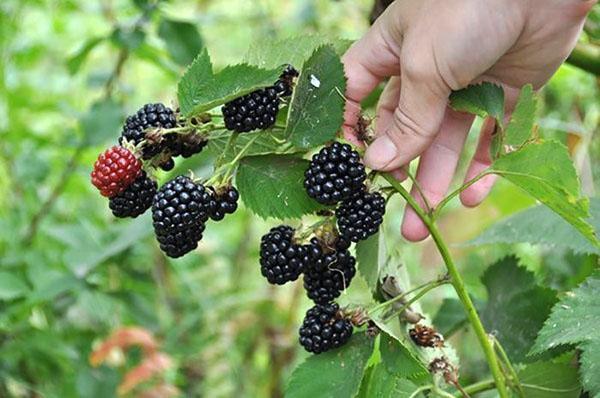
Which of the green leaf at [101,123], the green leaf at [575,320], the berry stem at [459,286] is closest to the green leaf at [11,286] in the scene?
the green leaf at [101,123]

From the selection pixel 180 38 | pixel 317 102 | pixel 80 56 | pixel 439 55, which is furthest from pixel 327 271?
pixel 80 56

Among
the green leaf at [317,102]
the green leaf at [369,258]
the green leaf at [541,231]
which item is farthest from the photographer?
the green leaf at [541,231]

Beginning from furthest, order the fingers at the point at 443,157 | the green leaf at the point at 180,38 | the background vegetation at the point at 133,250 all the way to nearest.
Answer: the green leaf at the point at 180,38 < the background vegetation at the point at 133,250 < the fingers at the point at 443,157

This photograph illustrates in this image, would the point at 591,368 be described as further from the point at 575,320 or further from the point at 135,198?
the point at 135,198

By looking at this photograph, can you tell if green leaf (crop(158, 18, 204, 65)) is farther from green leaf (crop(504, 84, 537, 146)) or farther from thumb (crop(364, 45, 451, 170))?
Answer: green leaf (crop(504, 84, 537, 146))

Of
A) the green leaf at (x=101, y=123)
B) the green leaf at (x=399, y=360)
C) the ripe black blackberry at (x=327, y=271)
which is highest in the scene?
the ripe black blackberry at (x=327, y=271)

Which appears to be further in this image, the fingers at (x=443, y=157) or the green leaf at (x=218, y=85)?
the fingers at (x=443, y=157)

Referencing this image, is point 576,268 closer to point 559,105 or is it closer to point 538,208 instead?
point 538,208

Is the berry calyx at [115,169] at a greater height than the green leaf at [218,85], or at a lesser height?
lesser

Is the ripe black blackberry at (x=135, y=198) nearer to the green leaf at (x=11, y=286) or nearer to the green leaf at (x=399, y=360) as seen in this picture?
the green leaf at (x=399, y=360)
